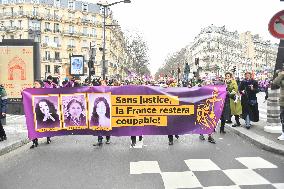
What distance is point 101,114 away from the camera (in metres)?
9.71

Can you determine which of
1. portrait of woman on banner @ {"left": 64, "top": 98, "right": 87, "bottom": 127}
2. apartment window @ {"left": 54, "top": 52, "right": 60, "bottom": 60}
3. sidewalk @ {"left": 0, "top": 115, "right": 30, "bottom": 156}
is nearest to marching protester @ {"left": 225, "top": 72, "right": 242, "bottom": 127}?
portrait of woman on banner @ {"left": 64, "top": 98, "right": 87, "bottom": 127}

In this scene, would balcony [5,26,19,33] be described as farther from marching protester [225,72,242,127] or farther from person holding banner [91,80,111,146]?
person holding banner [91,80,111,146]

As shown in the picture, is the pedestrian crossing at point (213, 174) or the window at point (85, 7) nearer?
the pedestrian crossing at point (213, 174)

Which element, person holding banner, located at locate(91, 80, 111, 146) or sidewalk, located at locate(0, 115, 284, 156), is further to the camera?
person holding banner, located at locate(91, 80, 111, 146)

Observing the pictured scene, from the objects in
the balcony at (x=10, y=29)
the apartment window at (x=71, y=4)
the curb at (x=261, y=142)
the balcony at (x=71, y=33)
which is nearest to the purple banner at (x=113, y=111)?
the curb at (x=261, y=142)

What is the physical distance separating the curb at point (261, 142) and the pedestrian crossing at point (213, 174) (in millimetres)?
732

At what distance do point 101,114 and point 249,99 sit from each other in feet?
15.2

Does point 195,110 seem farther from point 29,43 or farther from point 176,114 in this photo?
point 29,43

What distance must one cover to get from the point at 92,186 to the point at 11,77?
42.2 feet

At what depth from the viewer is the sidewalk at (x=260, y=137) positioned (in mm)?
8659

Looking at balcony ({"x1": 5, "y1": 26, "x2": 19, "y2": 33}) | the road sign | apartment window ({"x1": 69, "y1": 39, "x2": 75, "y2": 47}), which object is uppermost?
balcony ({"x1": 5, "y1": 26, "x2": 19, "y2": 33})

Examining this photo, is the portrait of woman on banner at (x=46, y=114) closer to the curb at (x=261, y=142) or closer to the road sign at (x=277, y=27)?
the curb at (x=261, y=142)

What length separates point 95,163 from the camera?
7.70 m

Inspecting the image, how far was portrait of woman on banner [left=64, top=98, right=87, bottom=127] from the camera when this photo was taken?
972cm
